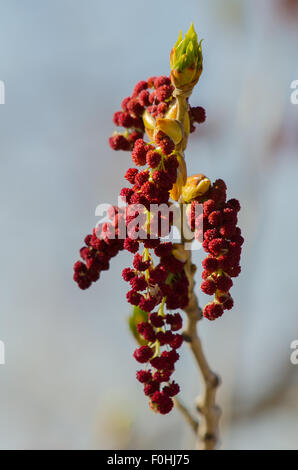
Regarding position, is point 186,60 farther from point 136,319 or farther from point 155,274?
point 136,319

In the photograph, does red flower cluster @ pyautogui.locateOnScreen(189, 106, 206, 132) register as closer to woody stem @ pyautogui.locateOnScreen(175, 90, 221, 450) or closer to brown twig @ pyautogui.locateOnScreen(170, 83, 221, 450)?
brown twig @ pyautogui.locateOnScreen(170, 83, 221, 450)

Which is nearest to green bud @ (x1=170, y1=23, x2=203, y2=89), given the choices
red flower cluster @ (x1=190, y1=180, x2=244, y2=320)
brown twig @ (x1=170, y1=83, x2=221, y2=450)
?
brown twig @ (x1=170, y1=83, x2=221, y2=450)

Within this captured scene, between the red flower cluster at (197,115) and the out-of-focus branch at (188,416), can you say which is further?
the out-of-focus branch at (188,416)

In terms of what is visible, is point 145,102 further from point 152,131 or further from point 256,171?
point 256,171

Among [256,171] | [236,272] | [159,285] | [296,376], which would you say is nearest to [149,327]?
[159,285]

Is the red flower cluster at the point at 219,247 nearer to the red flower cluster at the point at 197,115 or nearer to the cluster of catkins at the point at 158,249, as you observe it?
the cluster of catkins at the point at 158,249
